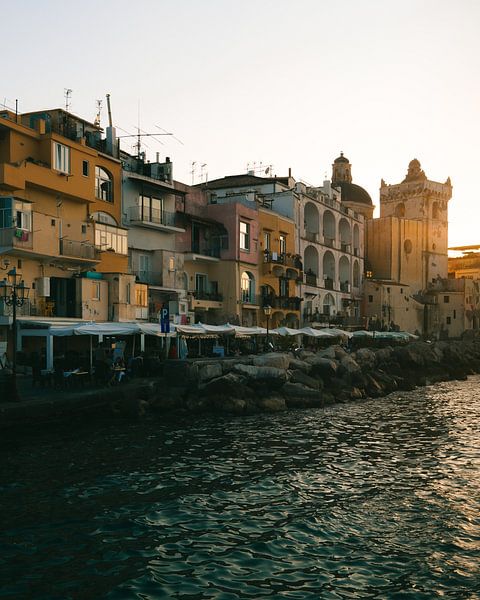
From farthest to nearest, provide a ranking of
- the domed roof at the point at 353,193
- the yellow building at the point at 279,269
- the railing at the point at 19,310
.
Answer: the domed roof at the point at 353,193 → the yellow building at the point at 279,269 → the railing at the point at 19,310

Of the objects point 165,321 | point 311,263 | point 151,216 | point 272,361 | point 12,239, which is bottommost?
point 272,361

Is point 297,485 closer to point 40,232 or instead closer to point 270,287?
point 40,232

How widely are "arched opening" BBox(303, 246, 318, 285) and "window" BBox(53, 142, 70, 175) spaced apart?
3050 cm

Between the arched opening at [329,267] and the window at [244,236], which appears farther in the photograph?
the arched opening at [329,267]

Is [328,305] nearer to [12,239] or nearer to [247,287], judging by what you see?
[247,287]

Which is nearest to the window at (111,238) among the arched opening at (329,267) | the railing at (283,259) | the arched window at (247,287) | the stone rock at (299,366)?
the stone rock at (299,366)

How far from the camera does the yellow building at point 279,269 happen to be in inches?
2030

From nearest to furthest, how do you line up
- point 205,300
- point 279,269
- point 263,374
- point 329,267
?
point 263,374 → point 205,300 → point 279,269 → point 329,267

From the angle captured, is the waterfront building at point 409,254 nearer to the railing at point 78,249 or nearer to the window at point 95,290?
the window at point 95,290

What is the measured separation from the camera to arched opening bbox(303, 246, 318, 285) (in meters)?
60.1

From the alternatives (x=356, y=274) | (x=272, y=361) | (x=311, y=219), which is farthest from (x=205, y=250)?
(x=356, y=274)

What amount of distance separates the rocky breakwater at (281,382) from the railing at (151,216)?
1241 centimetres

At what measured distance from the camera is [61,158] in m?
33.5

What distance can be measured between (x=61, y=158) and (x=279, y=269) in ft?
77.8
